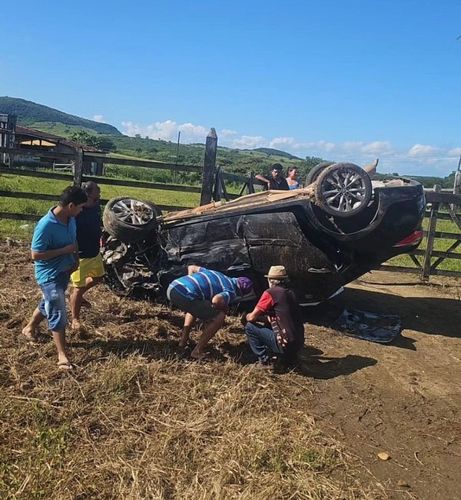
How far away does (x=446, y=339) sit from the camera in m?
6.91

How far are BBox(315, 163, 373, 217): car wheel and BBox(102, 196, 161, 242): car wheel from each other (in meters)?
2.28

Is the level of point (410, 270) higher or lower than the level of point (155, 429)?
higher

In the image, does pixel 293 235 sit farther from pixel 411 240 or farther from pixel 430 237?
pixel 430 237

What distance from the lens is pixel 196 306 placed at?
536 centimetres

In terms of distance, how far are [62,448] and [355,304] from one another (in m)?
5.47

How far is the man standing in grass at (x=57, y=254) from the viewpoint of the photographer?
4762 millimetres

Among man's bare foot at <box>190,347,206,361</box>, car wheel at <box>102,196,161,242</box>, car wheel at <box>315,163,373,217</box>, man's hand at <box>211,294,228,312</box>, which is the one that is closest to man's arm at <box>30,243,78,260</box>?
man's hand at <box>211,294,228,312</box>

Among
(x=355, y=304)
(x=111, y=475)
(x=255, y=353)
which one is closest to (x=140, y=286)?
(x=255, y=353)

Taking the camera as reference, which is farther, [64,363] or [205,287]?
[205,287]

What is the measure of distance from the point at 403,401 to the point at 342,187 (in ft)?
8.58

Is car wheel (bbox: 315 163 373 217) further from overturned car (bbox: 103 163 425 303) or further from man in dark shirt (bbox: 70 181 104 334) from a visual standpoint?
man in dark shirt (bbox: 70 181 104 334)

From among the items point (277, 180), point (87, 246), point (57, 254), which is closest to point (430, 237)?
point (277, 180)

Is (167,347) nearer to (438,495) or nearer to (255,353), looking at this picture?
(255,353)

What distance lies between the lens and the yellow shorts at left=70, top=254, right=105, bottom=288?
19.4 feet
